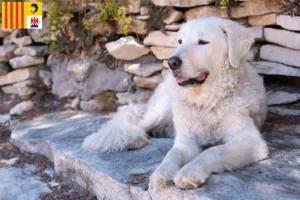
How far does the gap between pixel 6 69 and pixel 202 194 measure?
504 cm

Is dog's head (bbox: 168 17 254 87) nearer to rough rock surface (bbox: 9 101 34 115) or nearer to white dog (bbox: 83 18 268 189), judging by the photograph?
white dog (bbox: 83 18 268 189)

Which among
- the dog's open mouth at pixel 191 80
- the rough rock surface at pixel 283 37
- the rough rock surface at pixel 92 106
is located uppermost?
the rough rock surface at pixel 283 37

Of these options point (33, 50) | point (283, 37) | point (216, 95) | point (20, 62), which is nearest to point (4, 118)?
point (20, 62)

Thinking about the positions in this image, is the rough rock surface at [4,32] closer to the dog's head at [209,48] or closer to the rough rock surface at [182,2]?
the rough rock surface at [182,2]

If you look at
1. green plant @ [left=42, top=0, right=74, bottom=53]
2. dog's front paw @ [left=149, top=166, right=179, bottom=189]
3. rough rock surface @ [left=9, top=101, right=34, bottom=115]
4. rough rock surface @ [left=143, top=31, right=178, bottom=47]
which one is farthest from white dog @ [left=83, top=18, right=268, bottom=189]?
rough rock surface @ [left=9, top=101, right=34, bottom=115]

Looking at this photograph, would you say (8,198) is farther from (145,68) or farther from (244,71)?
(145,68)

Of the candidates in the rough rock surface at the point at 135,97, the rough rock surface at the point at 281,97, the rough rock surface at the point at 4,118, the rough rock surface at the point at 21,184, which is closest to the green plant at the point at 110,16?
the rough rock surface at the point at 135,97

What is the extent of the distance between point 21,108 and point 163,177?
4128mm

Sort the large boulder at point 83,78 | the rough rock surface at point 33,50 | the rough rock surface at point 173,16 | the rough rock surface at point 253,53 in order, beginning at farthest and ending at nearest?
1. the rough rock surface at point 33,50
2. the large boulder at point 83,78
3. the rough rock surface at point 173,16
4. the rough rock surface at point 253,53

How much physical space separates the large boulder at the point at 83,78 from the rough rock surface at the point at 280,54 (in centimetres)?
189

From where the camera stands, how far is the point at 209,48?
301 cm

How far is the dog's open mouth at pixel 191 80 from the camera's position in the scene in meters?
2.95

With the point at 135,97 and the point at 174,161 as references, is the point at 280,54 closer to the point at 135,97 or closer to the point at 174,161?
the point at 135,97

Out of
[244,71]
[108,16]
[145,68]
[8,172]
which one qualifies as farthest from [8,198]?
[108,16]
